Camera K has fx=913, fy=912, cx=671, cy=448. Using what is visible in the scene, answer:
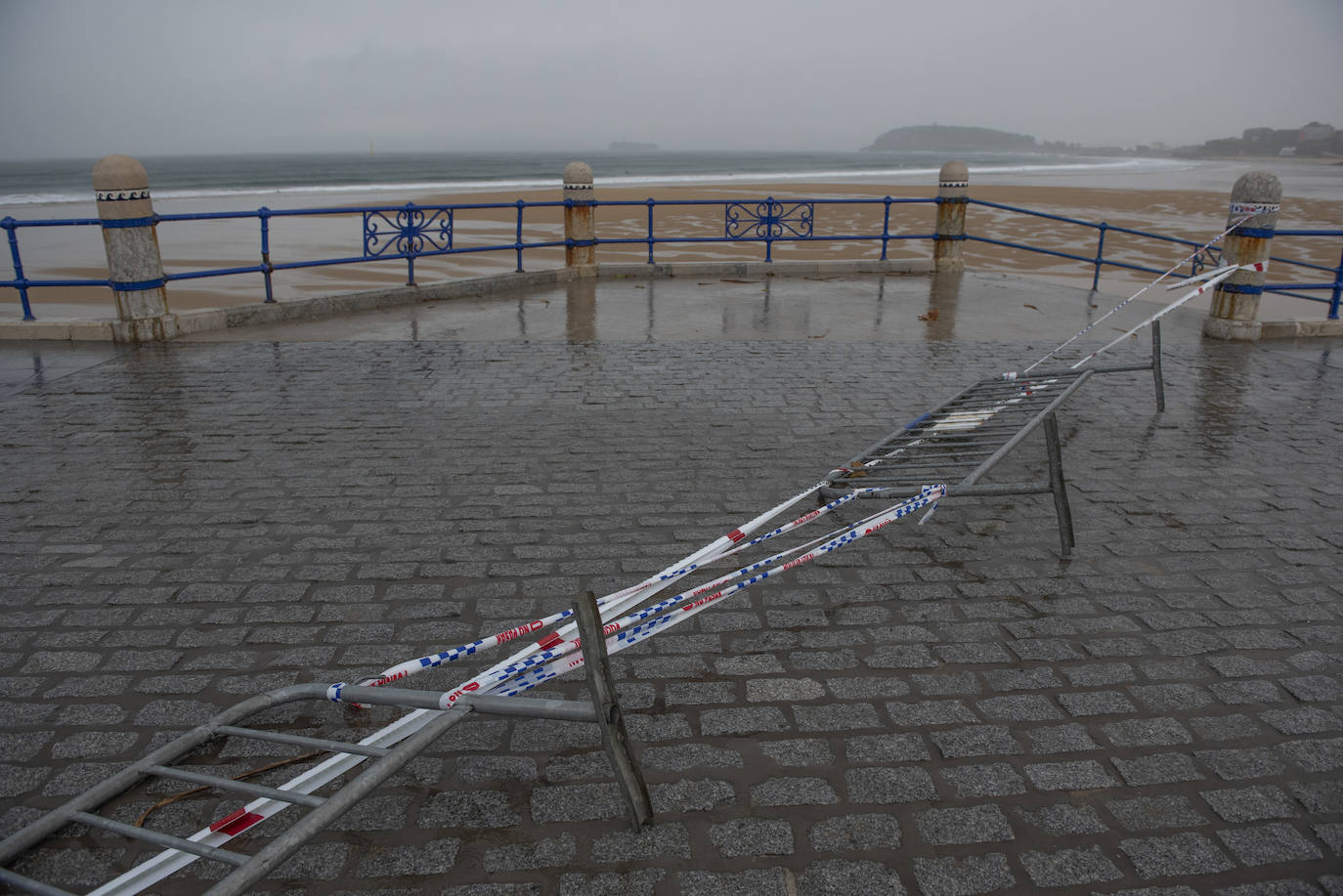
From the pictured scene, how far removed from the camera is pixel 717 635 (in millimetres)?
3922

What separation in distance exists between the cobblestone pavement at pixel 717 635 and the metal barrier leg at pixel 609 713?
0.11 meters

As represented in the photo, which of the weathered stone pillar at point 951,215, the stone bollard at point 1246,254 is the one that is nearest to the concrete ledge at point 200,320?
the weathered stone pillar at point 951,215

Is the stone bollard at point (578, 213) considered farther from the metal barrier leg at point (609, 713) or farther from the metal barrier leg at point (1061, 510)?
the metal barrier leg at point (609, 713)

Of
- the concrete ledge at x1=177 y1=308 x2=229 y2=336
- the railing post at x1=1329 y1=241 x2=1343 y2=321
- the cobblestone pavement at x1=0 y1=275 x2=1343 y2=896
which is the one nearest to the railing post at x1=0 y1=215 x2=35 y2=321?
the concrete ledge at x1=177 y1=308 x2=229 y2=336

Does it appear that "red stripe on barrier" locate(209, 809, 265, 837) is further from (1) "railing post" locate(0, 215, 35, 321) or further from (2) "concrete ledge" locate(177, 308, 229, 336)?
(2) "concrete ledge" locate(177, 308, 229, 336)

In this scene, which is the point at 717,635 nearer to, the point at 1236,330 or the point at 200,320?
the point at 200,320

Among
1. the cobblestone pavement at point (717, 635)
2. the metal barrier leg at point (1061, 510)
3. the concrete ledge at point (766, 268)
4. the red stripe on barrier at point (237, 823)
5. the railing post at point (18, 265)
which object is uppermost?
the railing post at point (18, 265)

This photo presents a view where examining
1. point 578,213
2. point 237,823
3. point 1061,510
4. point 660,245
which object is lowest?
point 237,823

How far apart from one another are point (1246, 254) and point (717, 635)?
9.10 metres

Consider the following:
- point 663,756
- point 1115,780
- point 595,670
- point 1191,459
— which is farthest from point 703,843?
point 1191,459

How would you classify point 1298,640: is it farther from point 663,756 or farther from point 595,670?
point 595,670

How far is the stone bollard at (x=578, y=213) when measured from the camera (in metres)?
13.1

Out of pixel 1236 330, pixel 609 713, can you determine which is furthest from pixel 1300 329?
pixel 609 713

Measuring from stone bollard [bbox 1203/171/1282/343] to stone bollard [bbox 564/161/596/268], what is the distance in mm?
7972
